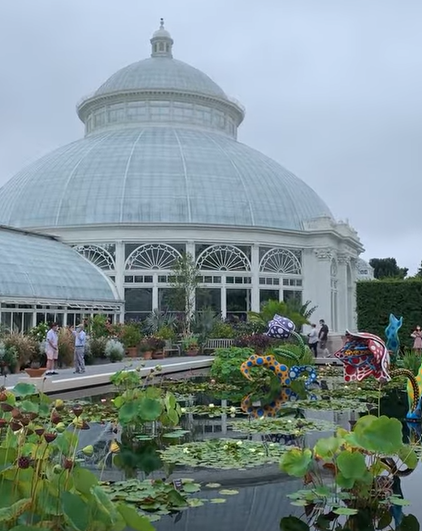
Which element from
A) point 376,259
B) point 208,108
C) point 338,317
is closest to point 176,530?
point 338,317

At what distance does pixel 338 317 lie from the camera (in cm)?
4788

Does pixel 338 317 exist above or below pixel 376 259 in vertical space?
below

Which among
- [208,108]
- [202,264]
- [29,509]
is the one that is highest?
[208,108]

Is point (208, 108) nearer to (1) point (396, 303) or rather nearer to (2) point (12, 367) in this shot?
(1) point (396, 303)

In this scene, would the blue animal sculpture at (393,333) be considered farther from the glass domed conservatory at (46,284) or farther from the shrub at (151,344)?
the glass domed conservatory at (46,284)

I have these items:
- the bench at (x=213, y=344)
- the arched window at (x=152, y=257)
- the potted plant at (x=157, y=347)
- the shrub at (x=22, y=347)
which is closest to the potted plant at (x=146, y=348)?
the potted plant at (x=157, y=347)

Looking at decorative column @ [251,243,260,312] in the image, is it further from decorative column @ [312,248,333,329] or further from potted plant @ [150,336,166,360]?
potted plant @ [150,336,166,360]

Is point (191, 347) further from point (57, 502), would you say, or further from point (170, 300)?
point (57, 502)

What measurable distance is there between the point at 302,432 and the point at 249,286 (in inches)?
1206

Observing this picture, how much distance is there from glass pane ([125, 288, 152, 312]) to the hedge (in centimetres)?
1464

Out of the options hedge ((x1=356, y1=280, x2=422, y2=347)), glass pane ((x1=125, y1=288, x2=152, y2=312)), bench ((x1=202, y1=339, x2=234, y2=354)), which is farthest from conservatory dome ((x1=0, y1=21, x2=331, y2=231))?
hedge ((x1=356, y1=280, x2=422, y2=347))

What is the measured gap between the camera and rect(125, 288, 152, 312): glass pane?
39812 mm

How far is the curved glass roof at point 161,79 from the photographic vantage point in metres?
49.9

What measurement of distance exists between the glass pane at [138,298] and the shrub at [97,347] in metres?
13.3
